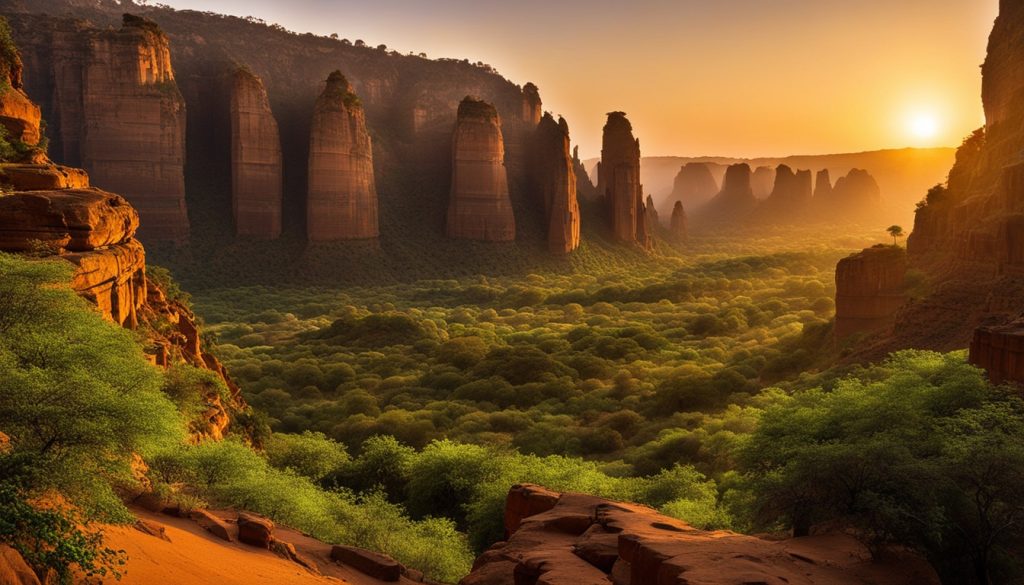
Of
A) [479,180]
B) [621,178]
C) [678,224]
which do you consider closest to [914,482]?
→ [479,180]

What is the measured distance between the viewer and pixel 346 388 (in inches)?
1473

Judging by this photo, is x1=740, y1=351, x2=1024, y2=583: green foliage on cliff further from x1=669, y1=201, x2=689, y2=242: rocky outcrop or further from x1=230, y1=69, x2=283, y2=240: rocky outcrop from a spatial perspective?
x1=669, y1=201, x2=689, y2=242: rocky outcrop

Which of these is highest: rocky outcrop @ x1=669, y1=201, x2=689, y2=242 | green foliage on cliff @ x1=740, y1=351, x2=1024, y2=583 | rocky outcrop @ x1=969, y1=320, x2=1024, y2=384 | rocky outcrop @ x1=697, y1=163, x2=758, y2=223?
rocky outcrop @ x1=697, y1=163, x2=758, y2=223

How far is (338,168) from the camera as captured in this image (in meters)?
71.6

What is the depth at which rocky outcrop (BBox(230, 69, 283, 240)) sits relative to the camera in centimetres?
7000

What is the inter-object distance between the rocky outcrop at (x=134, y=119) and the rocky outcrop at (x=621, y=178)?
5273 cm

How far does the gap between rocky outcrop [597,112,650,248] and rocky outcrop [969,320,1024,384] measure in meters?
81.3

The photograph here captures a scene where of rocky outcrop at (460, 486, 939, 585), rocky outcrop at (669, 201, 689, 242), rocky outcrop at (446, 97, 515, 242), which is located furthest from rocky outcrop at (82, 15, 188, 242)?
rocky outcrop at (669, 201, 689, 242)

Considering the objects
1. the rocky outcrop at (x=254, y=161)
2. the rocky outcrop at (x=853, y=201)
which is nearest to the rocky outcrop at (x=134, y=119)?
the rocky outcrop at (x=254, y=161)

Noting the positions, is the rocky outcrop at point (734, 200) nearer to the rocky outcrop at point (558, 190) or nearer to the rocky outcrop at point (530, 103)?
the rocky outcrop at point (530, 103)

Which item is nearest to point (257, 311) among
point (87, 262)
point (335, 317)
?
point (335, 317)

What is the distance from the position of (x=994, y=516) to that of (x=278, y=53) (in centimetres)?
10577

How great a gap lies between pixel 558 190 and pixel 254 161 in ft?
113

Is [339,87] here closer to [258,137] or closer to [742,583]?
[258,137]
